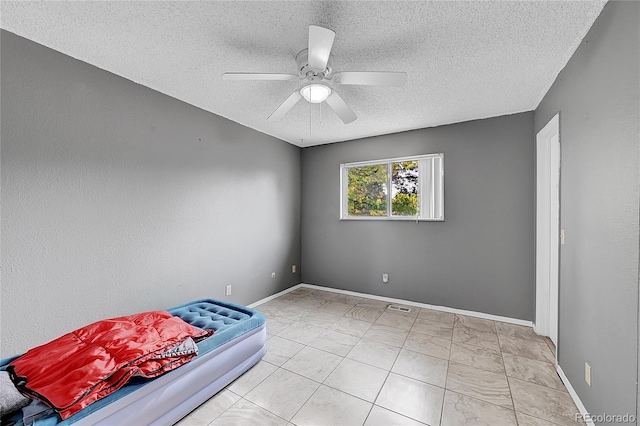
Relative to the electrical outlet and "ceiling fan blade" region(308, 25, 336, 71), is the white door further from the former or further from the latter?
"ceiling fan blade" region(308, 25, 336, 71)

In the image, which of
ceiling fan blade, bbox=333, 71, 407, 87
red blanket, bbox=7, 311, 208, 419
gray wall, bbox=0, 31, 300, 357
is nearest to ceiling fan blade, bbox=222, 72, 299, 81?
ceiling fan blade, bbox=333, 71, 407, 87

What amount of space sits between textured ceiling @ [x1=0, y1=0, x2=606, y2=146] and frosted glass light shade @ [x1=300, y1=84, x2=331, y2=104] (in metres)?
0.25

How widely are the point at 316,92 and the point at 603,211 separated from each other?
1.99m

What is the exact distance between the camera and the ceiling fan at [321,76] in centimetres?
145

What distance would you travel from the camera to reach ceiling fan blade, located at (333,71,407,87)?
1.63 meters

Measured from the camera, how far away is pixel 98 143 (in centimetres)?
212

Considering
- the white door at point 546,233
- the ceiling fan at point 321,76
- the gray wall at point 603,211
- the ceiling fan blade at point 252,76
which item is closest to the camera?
the gray wall at point 603,211

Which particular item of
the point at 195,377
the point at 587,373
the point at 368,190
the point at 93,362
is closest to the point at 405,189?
the point at 368,190

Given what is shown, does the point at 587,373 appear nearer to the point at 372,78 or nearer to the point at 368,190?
the point at 372,78

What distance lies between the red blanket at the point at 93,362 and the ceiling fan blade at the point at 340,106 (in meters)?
2.11

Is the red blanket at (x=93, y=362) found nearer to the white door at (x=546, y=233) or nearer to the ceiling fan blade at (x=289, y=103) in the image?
the ceiling fan blade at (x=289, y=103)

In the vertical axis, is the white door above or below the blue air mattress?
above

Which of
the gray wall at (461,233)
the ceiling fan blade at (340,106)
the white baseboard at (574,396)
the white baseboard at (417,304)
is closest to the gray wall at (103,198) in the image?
the white baseboard at (417,304)

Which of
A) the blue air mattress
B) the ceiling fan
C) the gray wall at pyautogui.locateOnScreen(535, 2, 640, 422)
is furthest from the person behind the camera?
the ceiling fan
